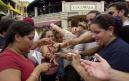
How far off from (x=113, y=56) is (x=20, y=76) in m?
A: 0.97

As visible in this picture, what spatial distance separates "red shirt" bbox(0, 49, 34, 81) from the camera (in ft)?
14.2

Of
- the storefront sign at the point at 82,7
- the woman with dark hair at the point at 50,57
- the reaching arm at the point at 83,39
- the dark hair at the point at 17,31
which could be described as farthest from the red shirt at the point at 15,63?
the storefront sign at the point at 82,7

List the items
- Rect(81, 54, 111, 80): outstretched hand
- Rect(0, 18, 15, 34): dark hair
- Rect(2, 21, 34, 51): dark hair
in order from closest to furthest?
Rect(81, 54, 111, 80): outstretched hand, Rect(2, 21, 34, 51): dark hair, Rect(0, 18, 15, 34): dark hair

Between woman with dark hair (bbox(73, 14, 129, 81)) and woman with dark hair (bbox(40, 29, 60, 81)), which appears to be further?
woman with dark hair (bbox(40, 29, 60, 81))

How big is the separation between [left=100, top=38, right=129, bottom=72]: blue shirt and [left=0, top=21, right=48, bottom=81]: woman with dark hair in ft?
2.27

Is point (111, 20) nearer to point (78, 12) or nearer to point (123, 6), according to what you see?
point (123, 6)

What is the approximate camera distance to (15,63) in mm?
4398

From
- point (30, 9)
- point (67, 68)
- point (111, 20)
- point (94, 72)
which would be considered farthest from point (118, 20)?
point (30, 9)

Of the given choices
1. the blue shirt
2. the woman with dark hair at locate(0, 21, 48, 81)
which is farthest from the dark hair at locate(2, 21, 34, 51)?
→ the blue shirt

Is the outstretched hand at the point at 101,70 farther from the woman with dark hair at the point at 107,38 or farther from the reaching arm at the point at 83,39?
the reaching arm at the point at 83,39

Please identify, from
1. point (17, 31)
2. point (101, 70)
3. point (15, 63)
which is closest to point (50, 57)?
point (17, 31)

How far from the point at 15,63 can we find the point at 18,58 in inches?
4.6

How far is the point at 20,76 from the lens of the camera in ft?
14.4

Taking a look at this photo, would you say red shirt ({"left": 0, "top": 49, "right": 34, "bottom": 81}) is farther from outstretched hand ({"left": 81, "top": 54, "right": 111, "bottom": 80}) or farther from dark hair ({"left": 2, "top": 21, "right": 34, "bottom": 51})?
outstretched hand ({"left": 81, "top": 54, "right": 111, "bottom": 80})
